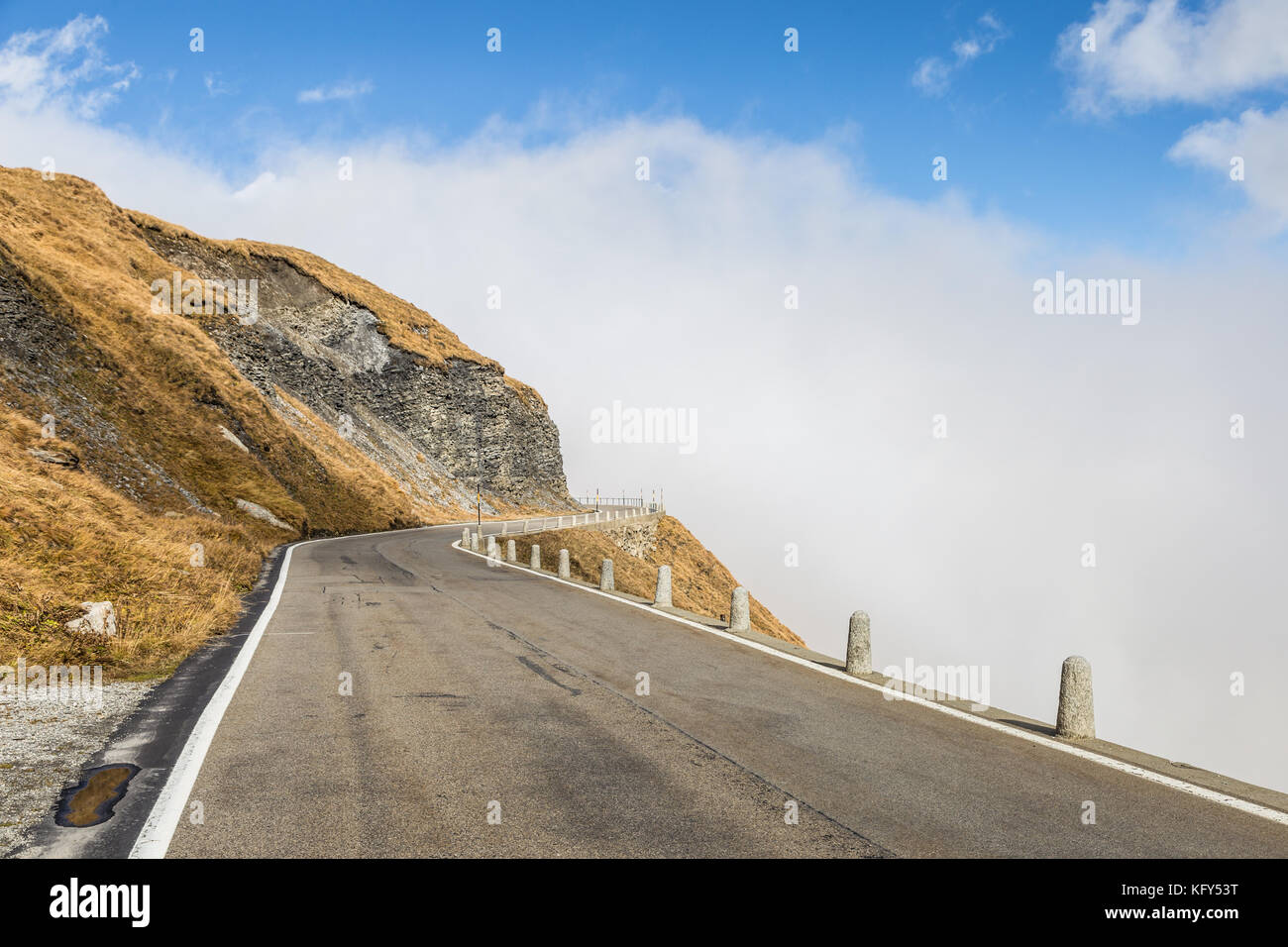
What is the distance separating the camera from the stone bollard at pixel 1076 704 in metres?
7.21

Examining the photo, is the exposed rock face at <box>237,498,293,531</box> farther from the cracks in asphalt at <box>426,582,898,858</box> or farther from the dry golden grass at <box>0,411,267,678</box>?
the cracks in asphalt at <box>426,582,898,858</box>

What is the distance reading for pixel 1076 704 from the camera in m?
7.24

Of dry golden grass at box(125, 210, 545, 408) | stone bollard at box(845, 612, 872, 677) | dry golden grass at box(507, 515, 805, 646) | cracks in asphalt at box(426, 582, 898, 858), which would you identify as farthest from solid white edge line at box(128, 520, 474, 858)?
dry golden grass at box(125, 210, 545, 408)

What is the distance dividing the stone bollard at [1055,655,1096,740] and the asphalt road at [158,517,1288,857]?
59cm

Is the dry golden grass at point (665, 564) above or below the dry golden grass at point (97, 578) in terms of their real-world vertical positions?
below

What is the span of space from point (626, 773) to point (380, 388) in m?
72.6

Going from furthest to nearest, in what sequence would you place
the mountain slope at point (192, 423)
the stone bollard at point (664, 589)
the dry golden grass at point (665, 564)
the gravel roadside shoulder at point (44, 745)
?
the dry golden grass at point (665, 564), the stone bollard at point (664, 589), the mountain slope at point (192, 423), the gravel roadside shoulder at point (44, 745)

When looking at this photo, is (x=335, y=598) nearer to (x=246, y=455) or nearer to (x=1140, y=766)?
(x=1140, y=766)

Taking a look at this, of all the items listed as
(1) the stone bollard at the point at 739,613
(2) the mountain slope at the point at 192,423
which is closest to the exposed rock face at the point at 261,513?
(2) the mountain slope at the point at 192,423

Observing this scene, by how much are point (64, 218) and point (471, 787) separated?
63478 millimetres

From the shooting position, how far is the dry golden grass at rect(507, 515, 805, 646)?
3931cm

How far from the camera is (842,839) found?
14.9 ft

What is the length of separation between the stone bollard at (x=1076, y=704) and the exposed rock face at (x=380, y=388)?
55485 mm

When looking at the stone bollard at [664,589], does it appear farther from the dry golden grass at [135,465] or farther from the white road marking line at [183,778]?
the white road marking line at [183,778]
